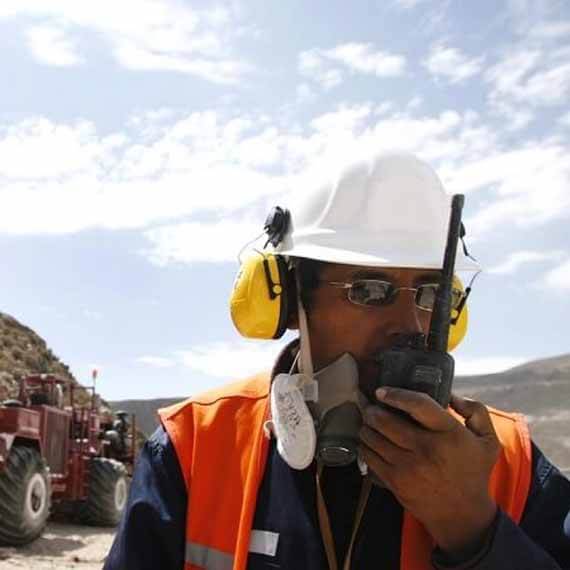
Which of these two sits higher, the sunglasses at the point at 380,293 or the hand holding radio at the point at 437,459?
the sunglasses at the point at 380,293

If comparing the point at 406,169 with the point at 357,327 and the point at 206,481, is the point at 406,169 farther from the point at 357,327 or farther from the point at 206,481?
the point at 206,481

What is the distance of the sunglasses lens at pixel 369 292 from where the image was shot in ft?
8.45

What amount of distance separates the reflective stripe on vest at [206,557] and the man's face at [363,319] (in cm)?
57

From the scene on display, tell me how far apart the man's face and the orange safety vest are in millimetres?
Answer: 298

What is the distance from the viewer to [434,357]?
2.15 m

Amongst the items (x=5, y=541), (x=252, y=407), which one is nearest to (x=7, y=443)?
(x=5, y=541)

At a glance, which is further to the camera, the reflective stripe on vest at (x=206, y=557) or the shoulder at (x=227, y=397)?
the shoulder at (x=227, y=397)

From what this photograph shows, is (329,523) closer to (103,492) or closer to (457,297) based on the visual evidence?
(457,297)

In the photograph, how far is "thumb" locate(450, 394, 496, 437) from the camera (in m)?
2.11

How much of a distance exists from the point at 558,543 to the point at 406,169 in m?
1.21

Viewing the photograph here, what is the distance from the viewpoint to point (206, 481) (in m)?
2.59

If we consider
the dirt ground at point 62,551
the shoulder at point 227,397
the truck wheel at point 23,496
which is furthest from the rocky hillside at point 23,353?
the shoulder at point 227,397

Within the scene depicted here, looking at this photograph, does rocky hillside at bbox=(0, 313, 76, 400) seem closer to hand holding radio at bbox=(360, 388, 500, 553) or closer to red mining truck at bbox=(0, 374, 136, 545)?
red mining truck at bbox=(0, 374, 136, 545)

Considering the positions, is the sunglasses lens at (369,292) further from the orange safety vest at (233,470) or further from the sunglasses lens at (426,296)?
the orange safety vest at (233,470)
